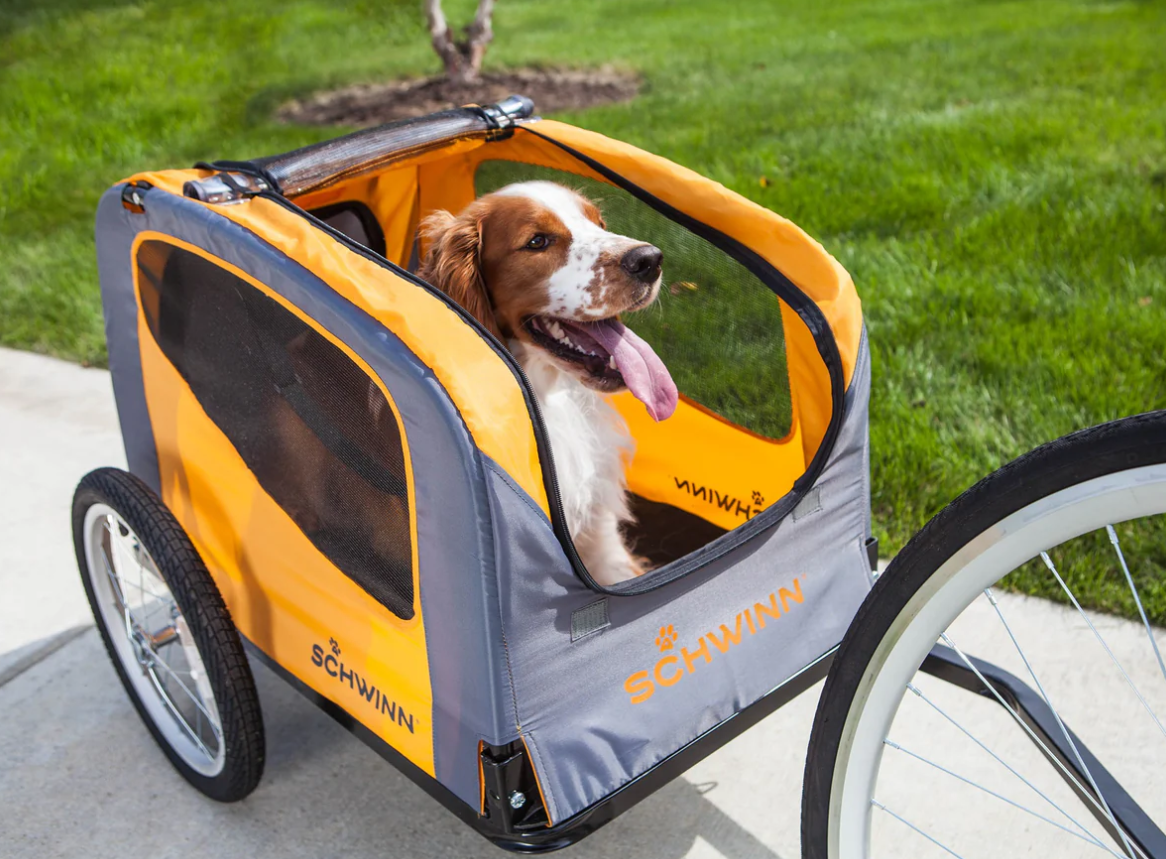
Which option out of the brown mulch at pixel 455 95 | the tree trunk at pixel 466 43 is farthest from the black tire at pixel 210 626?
the tree trunk at pixel 466 43

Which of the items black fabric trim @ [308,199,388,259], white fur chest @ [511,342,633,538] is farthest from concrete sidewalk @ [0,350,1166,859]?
black fabric trim @ [308,199,388,259]

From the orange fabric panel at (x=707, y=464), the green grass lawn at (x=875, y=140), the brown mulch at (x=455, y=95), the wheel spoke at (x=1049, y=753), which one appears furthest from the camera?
the brown mulch at (x=455, y=95)

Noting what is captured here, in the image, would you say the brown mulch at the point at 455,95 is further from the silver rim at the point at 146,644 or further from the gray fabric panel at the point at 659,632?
the gray fabric panel at the point at 659,632

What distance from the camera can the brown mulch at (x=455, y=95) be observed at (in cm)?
748

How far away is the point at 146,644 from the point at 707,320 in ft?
4.56

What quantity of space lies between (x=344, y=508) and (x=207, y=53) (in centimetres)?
887

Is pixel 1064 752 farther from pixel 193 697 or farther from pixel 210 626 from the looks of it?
pixel 193 697

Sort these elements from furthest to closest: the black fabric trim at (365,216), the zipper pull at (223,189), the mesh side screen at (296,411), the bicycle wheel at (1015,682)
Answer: the black fabric trim at (365,216)
the zipper pull at (223,189)
the mesh side screen at (296,411)
the bicycle wheel at (1015,682)

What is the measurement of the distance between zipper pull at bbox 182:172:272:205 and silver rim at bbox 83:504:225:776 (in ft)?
2.25

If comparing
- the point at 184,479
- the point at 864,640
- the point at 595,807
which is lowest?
the point at 595,807

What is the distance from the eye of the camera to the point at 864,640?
136 cm

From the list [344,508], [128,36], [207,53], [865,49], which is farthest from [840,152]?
[128,36]

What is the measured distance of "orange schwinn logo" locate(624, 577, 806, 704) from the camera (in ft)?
5.62

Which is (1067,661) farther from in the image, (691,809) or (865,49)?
(865,49)
